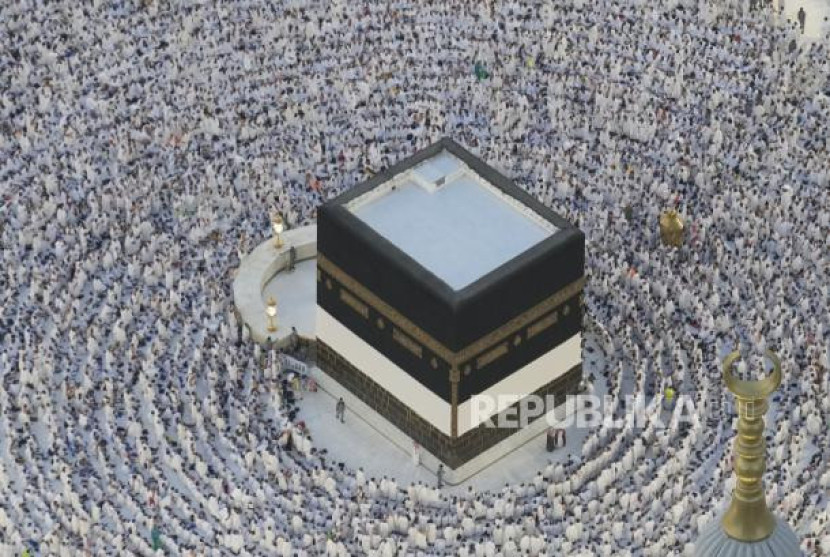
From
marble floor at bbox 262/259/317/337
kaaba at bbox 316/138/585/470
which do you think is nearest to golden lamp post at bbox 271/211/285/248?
marble floor at bbox 262/259/317/337

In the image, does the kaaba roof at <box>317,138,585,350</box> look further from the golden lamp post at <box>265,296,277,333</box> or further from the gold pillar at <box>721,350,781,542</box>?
the gold pillar at <box>721,350,781,542</box>

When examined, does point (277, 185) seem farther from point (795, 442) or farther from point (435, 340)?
point (795, 442)

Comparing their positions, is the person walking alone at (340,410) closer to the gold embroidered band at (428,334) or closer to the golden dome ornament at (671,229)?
the gold embroidered band at (428,334)

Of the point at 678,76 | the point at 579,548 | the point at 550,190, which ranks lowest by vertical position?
the point at 579,548

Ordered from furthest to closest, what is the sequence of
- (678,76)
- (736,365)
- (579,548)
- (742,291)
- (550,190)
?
(678,76) → (550,190) → (742,291) → (736,365) → (579,548)

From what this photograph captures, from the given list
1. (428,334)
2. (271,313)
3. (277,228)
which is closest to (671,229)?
(428,334)

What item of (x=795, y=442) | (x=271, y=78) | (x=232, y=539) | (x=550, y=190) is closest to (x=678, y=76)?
(x=550, y=190)
